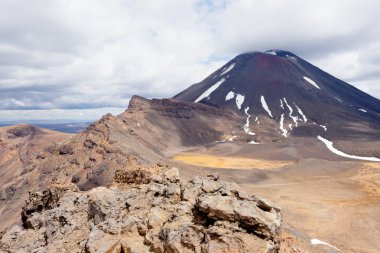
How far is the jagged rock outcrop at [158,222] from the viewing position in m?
12.1

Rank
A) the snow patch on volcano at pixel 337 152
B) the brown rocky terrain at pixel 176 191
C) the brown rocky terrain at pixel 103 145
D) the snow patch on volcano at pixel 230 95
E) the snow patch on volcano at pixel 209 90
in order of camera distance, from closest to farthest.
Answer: the brown rocky terrain at pixel 176 191 → the brown rocky terrain at pixel 103 145 → the snow patch on volcano at pixel 337 152 → the snow patch on volcano at pixel 230 95 → the snow patch on volcano at pixel 209 90

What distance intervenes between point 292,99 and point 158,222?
154752 mm

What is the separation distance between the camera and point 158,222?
13.8 m

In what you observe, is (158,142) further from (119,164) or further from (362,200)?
(362,200)

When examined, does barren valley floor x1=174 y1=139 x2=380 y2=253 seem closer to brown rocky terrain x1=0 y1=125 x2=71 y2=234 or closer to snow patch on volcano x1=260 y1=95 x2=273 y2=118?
brown rocky terrain x1=0 y1=125 x2=71 y2=234

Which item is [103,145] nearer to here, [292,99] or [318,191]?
[318,191]

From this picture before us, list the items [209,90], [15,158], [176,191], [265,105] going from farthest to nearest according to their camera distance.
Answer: [209,90]
[265,105]
[15,158]
[176,191]

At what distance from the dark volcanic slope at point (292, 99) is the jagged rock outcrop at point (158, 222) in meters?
116

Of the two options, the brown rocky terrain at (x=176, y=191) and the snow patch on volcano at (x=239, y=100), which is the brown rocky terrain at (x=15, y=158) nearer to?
the brown rocky terrain at (x=176, y=191)

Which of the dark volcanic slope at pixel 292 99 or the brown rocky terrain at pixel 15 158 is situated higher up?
the dark volcanic slope at pixel 292 99

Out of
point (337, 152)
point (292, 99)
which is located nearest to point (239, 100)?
point (292, 99)

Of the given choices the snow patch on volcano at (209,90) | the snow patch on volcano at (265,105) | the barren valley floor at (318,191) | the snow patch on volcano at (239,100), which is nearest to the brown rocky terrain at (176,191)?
the barren valley floor at (318,191)

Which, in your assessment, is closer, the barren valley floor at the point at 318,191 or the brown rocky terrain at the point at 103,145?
the barren valley floor at the point at 318,191

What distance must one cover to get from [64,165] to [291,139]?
76596mm
